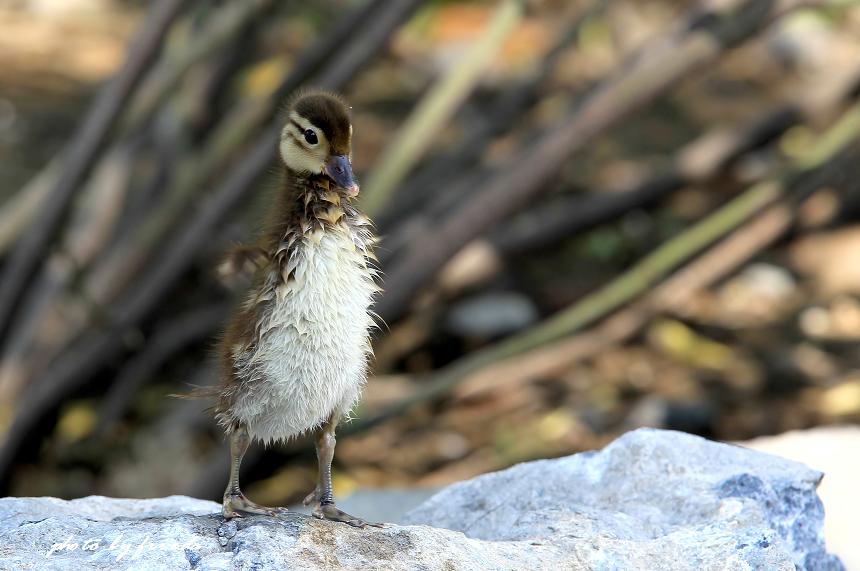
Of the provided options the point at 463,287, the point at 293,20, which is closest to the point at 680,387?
the point at 463,287

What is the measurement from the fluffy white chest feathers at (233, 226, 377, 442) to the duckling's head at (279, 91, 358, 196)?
153 millimetres

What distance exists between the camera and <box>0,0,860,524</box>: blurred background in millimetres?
→ 5520

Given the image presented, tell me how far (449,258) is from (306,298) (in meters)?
2.58

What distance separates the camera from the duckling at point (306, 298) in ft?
9.77

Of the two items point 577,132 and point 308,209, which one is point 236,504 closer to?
point 308,209

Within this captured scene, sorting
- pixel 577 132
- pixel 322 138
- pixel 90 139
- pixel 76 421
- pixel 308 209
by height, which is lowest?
pixel 308 209

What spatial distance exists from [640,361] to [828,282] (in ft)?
5.33

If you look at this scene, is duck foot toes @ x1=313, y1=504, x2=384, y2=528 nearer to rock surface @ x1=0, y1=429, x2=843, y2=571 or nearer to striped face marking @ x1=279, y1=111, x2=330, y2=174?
rock surface @ x1=0, y1=429, x2=843, y2=571

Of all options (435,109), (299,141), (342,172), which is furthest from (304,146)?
(435,109)

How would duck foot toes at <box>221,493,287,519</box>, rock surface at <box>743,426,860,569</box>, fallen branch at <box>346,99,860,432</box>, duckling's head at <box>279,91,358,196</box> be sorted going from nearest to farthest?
duckling's head at <box>279,91,358,196</box> → duck foot toes at <box>221,493,287,519</box> → rock surface at <box>743,426,860,569</box> → fallen branch at <box>346,99,860,432</box>

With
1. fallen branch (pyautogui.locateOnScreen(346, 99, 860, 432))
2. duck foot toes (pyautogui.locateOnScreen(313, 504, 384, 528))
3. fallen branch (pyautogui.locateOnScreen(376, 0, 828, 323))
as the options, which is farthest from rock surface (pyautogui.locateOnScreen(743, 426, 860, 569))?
duck foot toes (pyautogui.locateOnScreen(313, 504, 384, 528))

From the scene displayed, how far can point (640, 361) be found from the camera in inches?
287

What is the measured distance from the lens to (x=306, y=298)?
117 inches

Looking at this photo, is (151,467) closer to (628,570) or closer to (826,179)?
(628,570)
